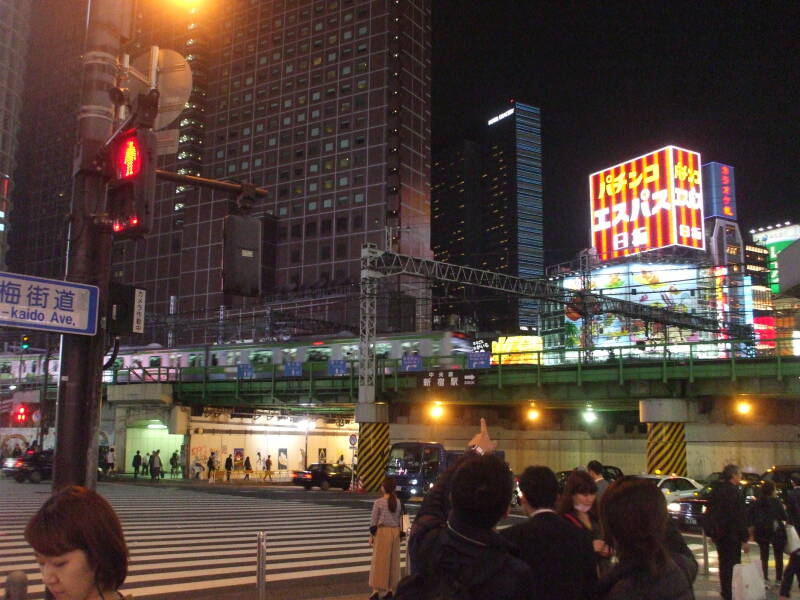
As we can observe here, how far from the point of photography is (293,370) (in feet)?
139

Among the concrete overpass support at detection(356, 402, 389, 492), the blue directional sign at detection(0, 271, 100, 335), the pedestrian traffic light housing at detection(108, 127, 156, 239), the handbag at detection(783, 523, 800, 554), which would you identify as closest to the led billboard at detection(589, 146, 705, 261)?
the concrete overpass support at detection(356, 402, 389, 492)

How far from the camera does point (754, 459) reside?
1460 inches

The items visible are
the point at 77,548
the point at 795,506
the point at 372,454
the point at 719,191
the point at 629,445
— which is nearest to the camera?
the point at 77,548

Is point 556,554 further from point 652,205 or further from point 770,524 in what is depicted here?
point 652,205

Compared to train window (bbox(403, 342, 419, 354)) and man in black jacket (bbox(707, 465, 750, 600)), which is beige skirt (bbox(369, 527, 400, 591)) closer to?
man in black jacket (bbox(707, 465, 750, 600))

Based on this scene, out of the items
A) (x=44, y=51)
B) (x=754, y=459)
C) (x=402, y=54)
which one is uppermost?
(x=44, y=51)

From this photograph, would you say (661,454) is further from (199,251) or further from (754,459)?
(199,251)

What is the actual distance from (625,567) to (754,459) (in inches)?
1489

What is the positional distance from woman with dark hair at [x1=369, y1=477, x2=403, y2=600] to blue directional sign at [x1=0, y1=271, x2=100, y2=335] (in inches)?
204

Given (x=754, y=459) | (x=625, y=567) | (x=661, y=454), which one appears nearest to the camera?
(x=625, y=567)

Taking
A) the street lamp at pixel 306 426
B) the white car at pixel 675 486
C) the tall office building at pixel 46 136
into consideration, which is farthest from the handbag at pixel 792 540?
the tall office building at pixel 46 136

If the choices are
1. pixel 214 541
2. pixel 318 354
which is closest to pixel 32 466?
pixel 318 354

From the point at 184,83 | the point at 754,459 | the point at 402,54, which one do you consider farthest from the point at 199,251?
the point at 184,83

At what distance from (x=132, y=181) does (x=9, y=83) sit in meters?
107
